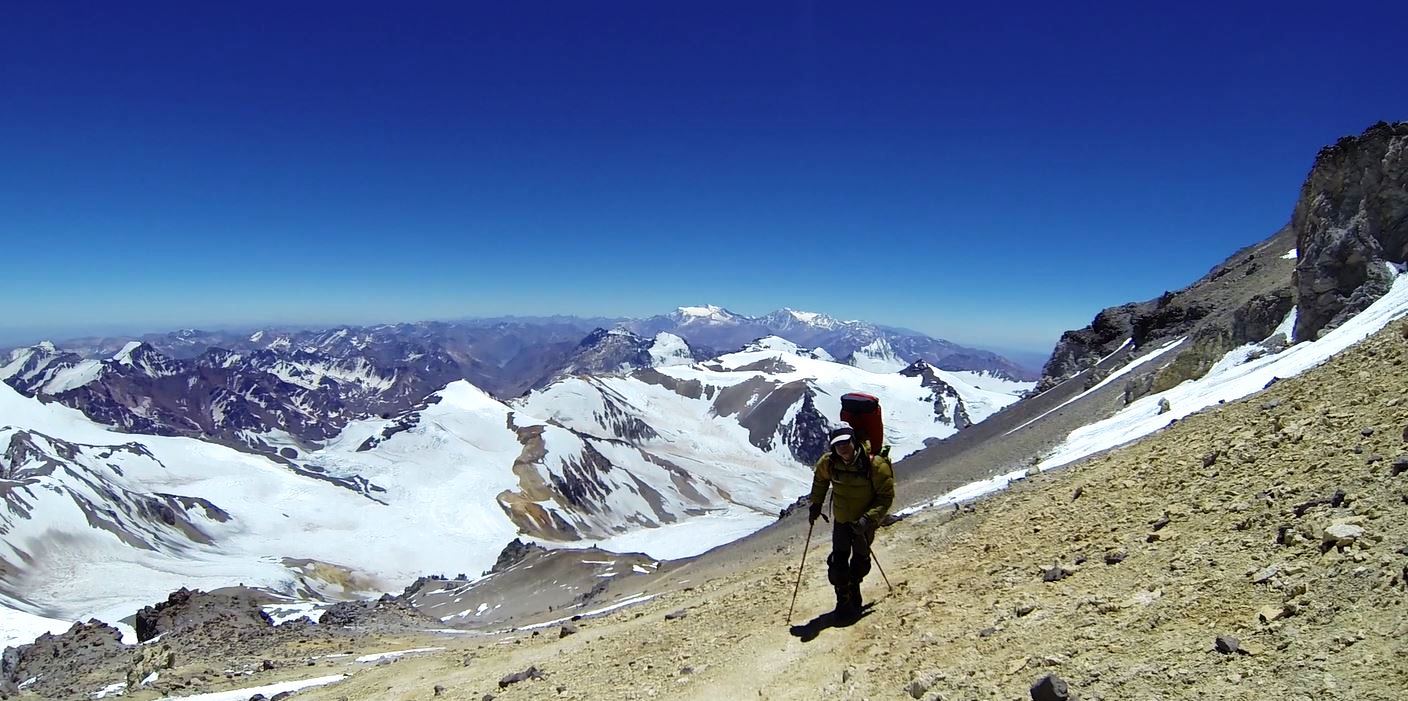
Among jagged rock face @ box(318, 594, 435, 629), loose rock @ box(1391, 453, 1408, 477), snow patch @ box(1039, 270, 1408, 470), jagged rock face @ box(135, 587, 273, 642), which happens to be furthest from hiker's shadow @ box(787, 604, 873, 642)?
jagged rock face @ box(318, 594, 435, 629)

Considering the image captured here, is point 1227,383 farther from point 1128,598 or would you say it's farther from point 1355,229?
point 1128,598

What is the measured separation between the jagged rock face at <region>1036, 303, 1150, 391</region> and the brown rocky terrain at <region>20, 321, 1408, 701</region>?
67.1 metres

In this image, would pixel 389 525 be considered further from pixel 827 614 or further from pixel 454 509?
pixel 827 614

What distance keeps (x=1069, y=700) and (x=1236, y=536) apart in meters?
3.79

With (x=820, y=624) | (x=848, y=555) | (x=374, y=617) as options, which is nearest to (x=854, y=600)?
(x=820, y=624)

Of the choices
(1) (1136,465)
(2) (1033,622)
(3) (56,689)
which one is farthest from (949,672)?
(3) (56,689)

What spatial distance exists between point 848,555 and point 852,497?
1.05 m

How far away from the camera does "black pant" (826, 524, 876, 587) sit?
11.0 meters

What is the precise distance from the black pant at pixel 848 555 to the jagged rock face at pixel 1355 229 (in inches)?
868

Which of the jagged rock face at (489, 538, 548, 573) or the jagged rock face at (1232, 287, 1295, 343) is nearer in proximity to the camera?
the jagged rock face at (1232, 287, 1295, 343)

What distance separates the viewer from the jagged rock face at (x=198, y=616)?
33.2m

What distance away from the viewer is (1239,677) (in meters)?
6.14

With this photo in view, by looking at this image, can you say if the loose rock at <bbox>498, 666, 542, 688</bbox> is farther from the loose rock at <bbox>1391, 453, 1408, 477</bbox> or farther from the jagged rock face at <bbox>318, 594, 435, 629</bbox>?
the jagged rock face at <bbox>318, 594, 435, 629</bbox>

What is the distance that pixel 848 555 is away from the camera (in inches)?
439
